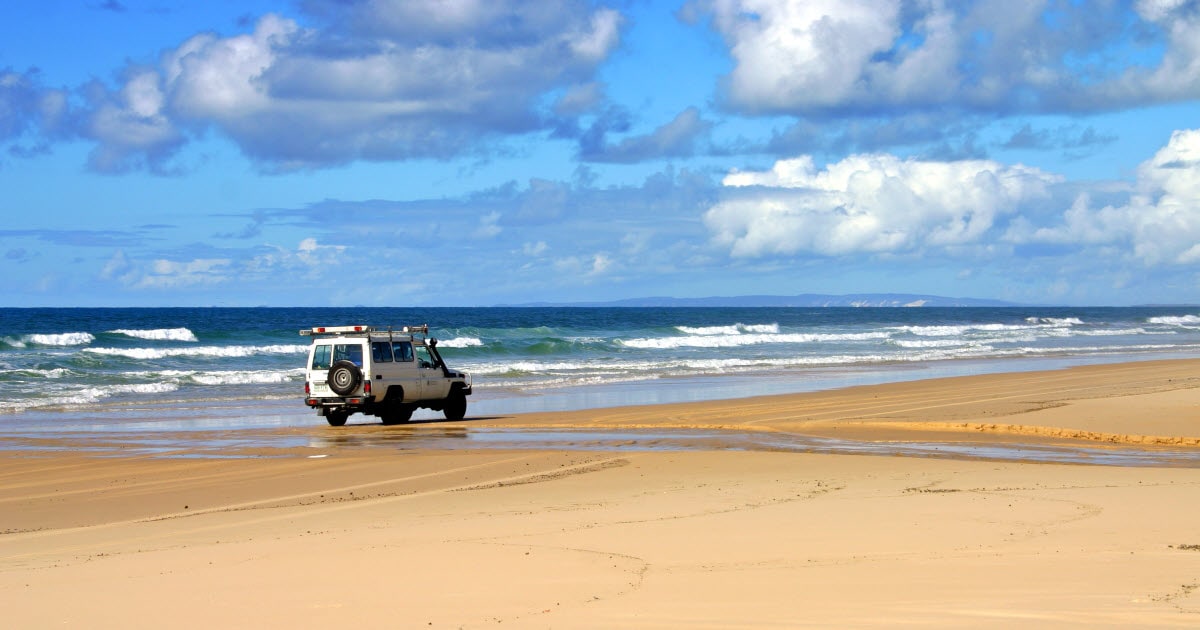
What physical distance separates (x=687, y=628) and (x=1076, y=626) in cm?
199

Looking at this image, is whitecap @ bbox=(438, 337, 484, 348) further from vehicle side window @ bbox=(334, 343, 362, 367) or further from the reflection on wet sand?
the reflection on wet sand

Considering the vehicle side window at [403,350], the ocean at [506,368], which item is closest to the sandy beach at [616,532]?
the vehicle side window at [403,350]

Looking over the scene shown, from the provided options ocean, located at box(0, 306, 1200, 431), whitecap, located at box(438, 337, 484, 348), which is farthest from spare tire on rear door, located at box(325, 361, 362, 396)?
whitecap, located at box(438, 337, 484, 348)

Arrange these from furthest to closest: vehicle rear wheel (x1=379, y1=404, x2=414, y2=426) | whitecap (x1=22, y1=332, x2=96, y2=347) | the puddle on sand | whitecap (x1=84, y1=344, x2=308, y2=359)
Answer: whitecap (x1=22, y1=332, x2=96, y2=347)
whitecap (x1=84, y1=344, x2=308, y2=359)
vehicle rear wheel (x1=379, y1=404, x2=414, y2=426)
the puddle on sand

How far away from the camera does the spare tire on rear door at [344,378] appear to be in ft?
73.8

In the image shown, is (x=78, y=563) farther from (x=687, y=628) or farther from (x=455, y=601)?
(x=687, y=628)

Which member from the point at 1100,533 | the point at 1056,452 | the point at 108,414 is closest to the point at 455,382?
the point at 108,414

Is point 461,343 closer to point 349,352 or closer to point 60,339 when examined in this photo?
point 60,339

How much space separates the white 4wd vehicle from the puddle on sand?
3.05 ft

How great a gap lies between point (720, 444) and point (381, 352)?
8101mm

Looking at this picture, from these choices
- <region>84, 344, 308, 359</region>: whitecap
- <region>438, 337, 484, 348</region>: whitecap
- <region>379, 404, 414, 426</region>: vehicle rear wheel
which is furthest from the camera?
<region>438, 337, 484, 348</region>: whitecap

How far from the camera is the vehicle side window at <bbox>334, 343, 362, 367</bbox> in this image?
22.9 m

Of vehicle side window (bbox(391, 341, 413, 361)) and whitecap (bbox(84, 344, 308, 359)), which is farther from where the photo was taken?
whitecap (bbox(84, 344, 308, 359))

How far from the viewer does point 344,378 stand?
74.0ft
